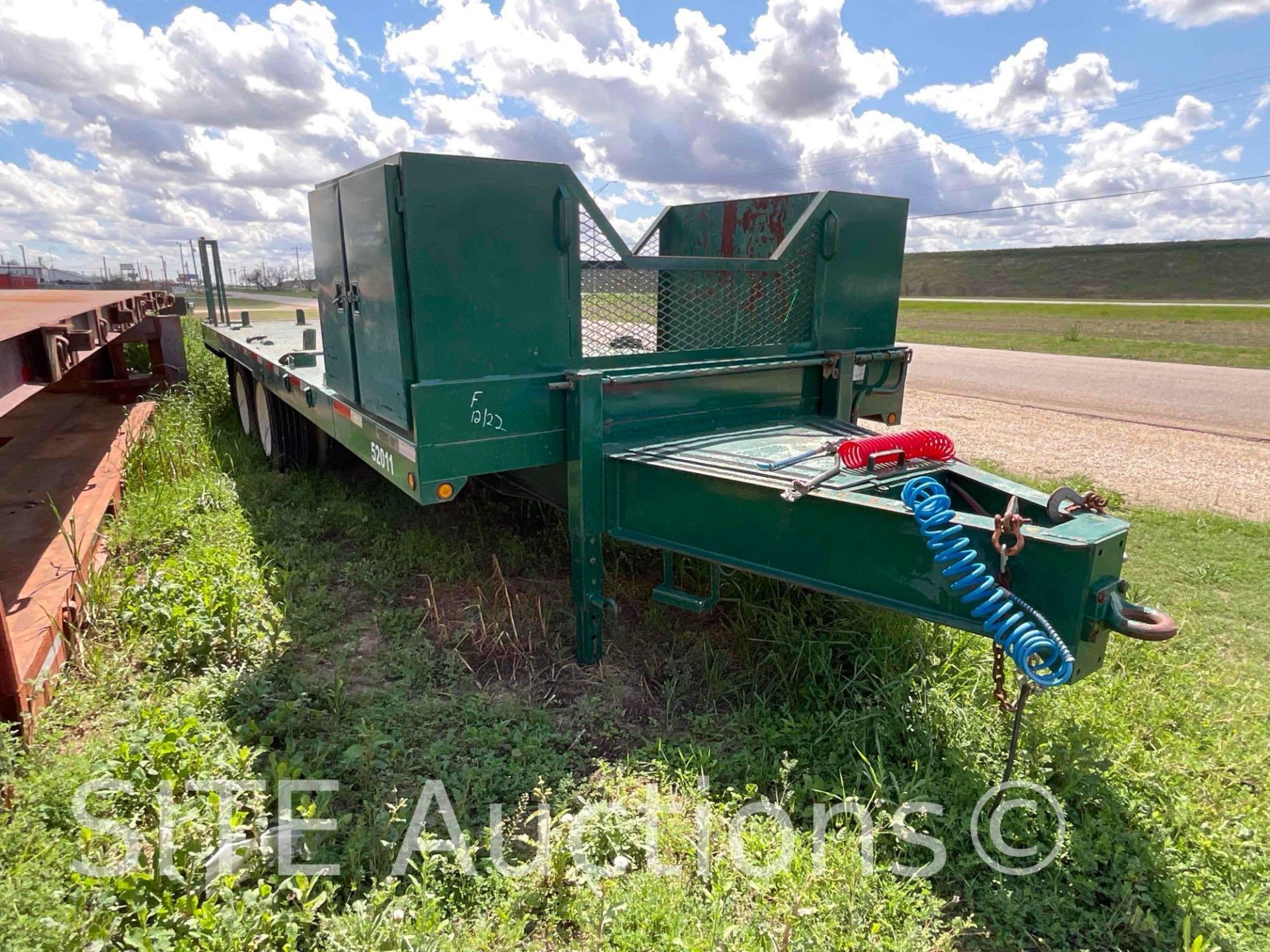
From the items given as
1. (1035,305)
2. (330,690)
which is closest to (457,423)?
(330,690)

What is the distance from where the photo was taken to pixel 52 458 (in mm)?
5223

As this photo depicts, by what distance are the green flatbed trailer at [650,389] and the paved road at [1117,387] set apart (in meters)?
6.66

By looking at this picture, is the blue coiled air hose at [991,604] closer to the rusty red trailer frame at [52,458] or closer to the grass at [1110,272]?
the rusty red trailer frame at [52,458]

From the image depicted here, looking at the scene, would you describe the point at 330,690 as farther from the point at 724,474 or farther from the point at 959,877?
the point at 959,877

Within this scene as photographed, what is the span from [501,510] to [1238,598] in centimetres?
398

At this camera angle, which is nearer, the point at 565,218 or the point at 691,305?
the point at 565,218

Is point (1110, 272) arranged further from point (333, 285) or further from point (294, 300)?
point (333, 285)

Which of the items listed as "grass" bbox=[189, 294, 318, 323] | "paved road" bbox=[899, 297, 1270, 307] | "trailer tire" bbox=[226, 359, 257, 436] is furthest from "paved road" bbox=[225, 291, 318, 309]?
"paved road" bbox=[899, 297, 1270, 307]

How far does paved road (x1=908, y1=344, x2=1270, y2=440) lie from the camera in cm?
903

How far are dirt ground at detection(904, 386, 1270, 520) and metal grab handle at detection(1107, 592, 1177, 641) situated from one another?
12.9 feet

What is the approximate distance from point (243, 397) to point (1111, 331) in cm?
2386

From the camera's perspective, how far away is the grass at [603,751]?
2066mm

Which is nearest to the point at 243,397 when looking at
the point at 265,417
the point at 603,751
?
the point at 265,417

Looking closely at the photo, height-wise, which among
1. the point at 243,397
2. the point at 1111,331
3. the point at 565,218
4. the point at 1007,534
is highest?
the point at 565,218
